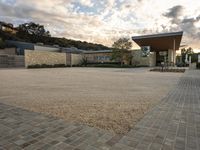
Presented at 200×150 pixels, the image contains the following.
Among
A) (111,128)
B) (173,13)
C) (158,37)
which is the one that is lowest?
(111,128)

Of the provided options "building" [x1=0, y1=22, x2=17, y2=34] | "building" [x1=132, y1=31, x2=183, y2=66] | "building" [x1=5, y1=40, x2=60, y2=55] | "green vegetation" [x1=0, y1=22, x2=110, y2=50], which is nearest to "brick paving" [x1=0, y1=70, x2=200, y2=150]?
"building" [x1=132, y1=31, x2=183, y2=66]

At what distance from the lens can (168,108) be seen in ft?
13.4

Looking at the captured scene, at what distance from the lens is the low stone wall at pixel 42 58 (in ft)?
82.9

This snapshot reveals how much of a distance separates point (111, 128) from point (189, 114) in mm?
2095

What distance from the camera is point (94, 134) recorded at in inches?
104

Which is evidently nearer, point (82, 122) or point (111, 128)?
point (111, 128)

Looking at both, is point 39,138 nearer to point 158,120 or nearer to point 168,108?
point 158,120

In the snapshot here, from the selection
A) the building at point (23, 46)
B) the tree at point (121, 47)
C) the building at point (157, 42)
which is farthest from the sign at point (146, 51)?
the building at point (23, 46)

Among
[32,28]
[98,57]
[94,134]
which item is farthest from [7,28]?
[94,134]

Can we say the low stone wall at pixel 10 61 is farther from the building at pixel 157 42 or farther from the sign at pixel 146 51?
the sign at pixel 146 51

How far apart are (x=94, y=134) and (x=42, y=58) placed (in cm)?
2732

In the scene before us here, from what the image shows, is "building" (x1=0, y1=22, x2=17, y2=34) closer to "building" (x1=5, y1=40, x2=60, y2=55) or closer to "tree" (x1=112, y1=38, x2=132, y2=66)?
"building" (x1=5, y1=40, x2=60, y2=55)

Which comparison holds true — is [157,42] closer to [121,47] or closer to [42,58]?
[121,47]

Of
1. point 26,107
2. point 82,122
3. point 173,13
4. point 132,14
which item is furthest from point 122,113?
point 173,13
